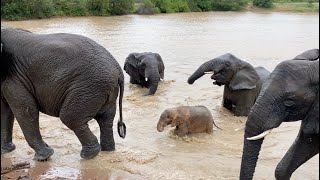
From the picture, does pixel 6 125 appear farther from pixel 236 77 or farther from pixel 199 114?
pixel 236 77

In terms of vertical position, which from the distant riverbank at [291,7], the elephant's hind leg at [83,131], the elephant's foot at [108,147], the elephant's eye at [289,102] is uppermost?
the elephant's eye at [289,102]

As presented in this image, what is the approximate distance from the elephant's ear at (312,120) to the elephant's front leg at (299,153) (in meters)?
0.35

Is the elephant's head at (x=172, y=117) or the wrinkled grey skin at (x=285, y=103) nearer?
the wrinkled grey skin at (x=285, y=103)

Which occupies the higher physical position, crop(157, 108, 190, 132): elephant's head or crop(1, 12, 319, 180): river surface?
crop(157, 108, 190, 132): elephant's head

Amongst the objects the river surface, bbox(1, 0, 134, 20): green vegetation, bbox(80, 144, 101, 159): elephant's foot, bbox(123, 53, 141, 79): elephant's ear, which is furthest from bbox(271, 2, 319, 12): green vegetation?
bbox(80, 144, 101, 159): elephant's foot

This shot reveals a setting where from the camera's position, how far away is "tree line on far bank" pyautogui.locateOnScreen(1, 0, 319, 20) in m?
30.8

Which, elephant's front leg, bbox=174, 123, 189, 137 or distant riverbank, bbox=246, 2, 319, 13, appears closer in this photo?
elephant's front leg, bbox=174, 123, 189, 137

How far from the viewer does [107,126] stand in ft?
17.2

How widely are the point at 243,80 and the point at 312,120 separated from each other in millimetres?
4045

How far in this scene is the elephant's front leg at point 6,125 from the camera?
16.9ft

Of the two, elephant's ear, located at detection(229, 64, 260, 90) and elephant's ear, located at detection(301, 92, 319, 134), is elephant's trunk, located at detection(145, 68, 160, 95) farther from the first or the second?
elephant's ear, located at detection(301, 92, 319, 134)

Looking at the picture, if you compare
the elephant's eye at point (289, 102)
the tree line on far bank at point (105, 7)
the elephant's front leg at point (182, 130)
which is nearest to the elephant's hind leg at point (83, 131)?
the elephant's front leg at point (182, 130)

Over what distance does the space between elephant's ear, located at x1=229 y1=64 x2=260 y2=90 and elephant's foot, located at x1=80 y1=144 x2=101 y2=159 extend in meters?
3.06

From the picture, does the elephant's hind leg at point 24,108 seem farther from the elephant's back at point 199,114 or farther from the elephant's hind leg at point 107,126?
the elephant's back at point 199,114
